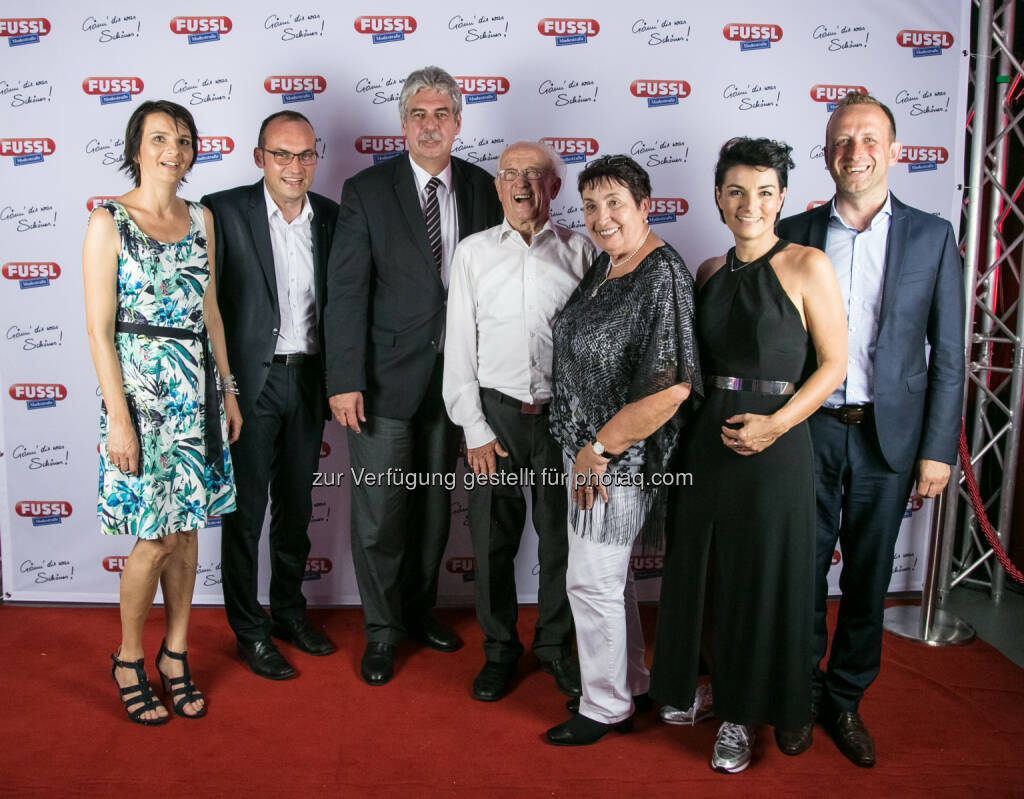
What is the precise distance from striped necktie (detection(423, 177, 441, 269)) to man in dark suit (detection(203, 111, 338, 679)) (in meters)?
0.40

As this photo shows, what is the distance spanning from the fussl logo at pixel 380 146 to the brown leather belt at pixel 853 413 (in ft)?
6.36

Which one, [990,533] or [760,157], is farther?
[990,533]

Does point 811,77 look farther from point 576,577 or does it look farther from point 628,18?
point 576,577

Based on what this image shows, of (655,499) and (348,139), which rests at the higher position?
(348,139)

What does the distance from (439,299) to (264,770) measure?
5.01 ft

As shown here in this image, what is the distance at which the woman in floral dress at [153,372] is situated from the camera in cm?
232

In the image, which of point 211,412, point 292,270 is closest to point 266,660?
point 211,412

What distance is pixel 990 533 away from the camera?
128 inches

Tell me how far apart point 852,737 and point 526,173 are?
193cm

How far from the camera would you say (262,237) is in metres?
2.73

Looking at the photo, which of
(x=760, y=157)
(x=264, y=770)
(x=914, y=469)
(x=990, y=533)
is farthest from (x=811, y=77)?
(x=264, y=770)

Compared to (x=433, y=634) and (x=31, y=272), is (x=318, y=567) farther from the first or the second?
Result: (x=31, y=272)

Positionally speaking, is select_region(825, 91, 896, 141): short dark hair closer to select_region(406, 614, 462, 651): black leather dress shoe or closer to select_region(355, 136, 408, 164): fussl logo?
select_region(355, 136, 408, 164): fussl logo

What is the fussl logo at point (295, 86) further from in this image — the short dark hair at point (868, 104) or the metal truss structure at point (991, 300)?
the metal truss structure at point (991, 300)
